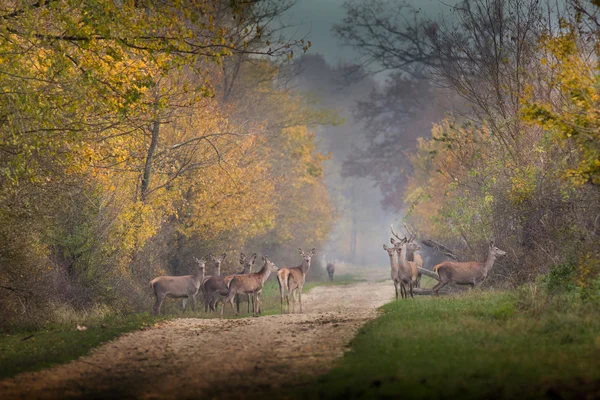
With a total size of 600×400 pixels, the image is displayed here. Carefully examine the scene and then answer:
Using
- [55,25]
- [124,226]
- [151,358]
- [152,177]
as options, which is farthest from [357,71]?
[151,358]

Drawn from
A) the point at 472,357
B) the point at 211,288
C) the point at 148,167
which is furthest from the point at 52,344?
the point at 148,167

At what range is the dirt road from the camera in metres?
8.77

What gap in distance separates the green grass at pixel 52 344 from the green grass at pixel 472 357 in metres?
4.96

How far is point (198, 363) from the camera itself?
10750 millimetres

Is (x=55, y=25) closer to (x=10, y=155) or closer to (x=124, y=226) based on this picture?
(x=10, y=155)

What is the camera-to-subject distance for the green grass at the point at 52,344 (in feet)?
37.0

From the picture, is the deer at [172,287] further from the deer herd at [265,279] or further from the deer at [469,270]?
the deer at [469,270]

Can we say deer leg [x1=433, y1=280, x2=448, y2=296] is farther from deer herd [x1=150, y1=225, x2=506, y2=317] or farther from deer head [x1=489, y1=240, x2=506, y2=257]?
deer head [x1=489, y1=240, x2=506, y2=257]

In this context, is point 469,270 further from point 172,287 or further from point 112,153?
point 112,153

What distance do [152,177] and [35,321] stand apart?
10.2m

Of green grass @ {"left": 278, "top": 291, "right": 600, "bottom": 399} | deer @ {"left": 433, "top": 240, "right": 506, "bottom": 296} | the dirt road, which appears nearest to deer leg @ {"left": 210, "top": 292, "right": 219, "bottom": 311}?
deer @ {"left": 433, "top": 240, "right": 506, "bottom": 296}

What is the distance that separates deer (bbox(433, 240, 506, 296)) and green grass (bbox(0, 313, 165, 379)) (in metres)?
10.1

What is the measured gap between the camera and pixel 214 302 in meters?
25.6

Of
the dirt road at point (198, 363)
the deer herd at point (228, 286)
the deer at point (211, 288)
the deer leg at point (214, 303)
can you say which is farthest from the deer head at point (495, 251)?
the deer leg at point (214, 303)
